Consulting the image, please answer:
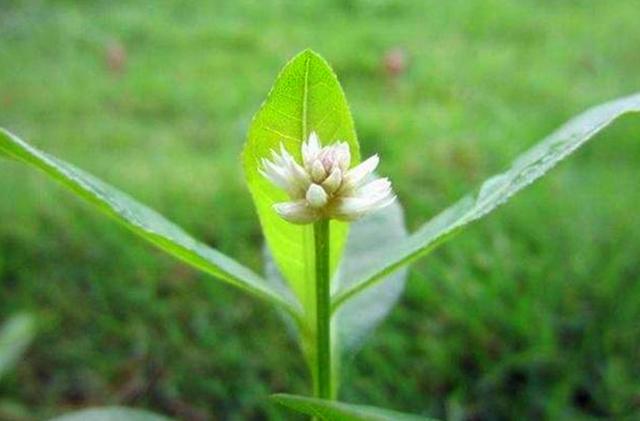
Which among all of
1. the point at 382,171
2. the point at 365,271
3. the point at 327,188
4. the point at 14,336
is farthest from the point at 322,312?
the point at 382,171

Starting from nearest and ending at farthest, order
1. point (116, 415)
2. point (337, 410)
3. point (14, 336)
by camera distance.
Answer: point (337, 410) → point (116, 415) → point (14, 336)

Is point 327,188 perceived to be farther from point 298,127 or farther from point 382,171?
point 382,171

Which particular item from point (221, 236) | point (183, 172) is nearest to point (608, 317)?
point (221, 236)

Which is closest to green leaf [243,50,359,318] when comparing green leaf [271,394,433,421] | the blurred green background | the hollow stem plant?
the hollow stem plant

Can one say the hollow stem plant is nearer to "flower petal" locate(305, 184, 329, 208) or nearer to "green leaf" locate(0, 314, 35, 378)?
"flower petal" locate(305, 184, 329, 208)

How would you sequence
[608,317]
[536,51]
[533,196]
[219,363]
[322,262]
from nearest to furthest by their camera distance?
[322,262], [608,317], [219,363], [533,196], [536,51]

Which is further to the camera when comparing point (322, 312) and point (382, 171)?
point (382, 171)

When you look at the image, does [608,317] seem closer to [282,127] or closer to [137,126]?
[282,127]
